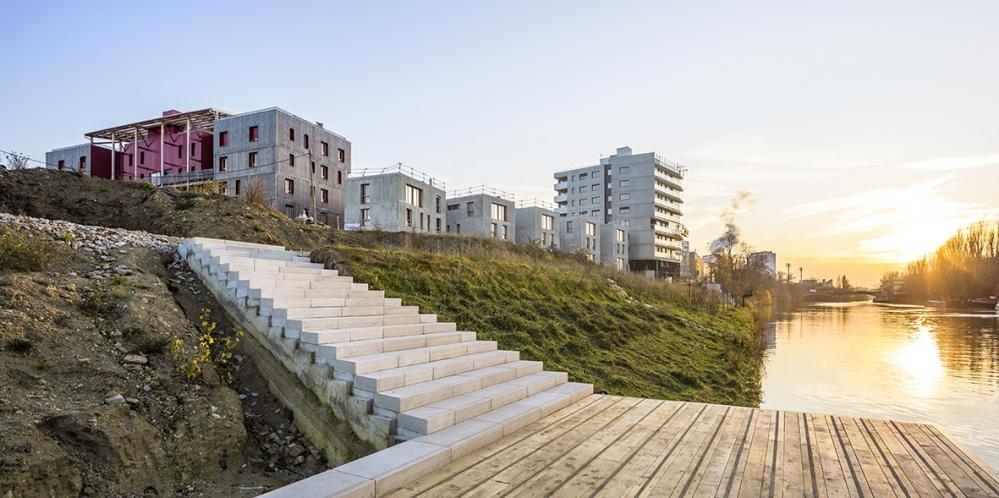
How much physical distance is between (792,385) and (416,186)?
31.6m

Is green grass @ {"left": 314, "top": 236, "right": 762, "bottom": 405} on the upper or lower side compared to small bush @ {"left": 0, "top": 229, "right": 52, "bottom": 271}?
lower

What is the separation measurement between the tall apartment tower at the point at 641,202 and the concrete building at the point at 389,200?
28819 mm

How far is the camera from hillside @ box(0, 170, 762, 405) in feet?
39.7

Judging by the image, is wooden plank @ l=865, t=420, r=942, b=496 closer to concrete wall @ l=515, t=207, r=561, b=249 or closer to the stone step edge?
the stone step edge

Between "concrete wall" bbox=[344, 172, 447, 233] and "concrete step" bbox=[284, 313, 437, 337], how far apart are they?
2974 centimetres

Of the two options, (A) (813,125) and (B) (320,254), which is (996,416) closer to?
(A) (813,125)

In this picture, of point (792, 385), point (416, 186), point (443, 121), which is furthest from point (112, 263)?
point (416, 186)

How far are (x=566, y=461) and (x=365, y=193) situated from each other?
3804 cm

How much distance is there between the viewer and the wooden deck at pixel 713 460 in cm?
393

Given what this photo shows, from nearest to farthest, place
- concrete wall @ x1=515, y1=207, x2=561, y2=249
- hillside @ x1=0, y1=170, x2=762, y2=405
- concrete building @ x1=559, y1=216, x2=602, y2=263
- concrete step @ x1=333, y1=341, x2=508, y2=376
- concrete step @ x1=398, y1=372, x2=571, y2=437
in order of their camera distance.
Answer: concrete step @ x1=398, y1=372, x2=571, y2=437, concrete step @ x1=333, y1=341, x2=508, y2=376, hillside @ x1=0, y1=170, x2=762, y2=405, concrete wall @ x1=515, y1=207, x2=561, y2=249, concrete building @ x1=559, y1=216, x2=602, y2=263

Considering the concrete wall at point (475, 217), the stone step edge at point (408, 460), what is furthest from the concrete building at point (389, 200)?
the stone step edge at point (408, 460)

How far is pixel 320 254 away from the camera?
1181cm

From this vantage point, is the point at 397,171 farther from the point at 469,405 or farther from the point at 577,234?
the point at 469,405

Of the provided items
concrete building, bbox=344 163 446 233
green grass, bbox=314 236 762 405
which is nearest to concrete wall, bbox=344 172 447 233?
concrete building, bbox=344 163 446 233
